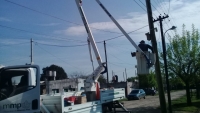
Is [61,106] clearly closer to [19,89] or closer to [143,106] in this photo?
[19,89]

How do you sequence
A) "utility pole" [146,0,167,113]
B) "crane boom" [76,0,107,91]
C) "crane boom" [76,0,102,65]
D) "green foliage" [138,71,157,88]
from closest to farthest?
"crane boom" [76,0,107,91] → "crane boom" [76,0,102,65] → "utility pole" [146,0,167,113] → "green foliage" [138,71,157,88]

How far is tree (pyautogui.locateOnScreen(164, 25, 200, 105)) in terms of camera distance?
22.3m

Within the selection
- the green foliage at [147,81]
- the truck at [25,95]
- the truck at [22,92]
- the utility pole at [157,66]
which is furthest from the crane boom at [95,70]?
the green foliage at [147,81]

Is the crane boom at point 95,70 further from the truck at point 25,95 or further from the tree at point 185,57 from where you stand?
the tree at point 185,57

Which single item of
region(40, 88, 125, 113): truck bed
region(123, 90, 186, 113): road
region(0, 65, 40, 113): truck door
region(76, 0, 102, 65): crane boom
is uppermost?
region(76, 0, 102, 65): crane boom

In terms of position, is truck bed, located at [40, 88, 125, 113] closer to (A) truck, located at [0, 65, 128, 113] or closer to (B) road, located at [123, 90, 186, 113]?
(A) truck, located at [0, 65, 128, 113]

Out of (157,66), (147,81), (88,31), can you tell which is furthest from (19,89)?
(147,81)

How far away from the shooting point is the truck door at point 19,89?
6.40 meters

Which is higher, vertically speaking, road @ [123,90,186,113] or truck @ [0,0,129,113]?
truck @ [0,0,129,113]

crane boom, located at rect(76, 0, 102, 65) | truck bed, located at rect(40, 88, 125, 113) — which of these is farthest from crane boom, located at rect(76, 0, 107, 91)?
truck bed, located at rect(40, 88, 125, 113)

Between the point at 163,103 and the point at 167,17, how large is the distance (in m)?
7.65

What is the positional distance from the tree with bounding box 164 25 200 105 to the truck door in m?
18.2

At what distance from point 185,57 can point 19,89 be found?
1899cm

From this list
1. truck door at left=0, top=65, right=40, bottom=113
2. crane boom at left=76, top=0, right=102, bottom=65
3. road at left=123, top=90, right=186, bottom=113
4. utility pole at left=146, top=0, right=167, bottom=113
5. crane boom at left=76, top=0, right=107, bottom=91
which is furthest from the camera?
road at left=123, top=90, right=186, bottom=113
